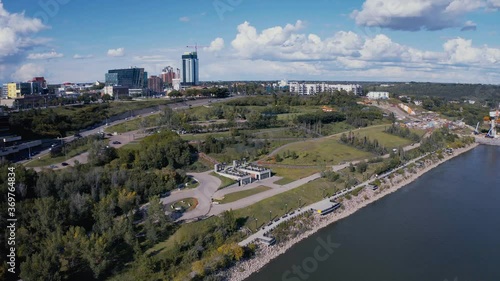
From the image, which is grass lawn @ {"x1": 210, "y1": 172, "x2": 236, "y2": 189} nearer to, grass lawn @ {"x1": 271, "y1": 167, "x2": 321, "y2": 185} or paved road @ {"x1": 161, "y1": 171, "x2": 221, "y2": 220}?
paved road @ {"x1": 161, "y1": 171, "x2": 221, "y2": 220}

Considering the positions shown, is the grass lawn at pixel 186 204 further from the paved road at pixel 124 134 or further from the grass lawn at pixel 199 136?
the grass lawn at pixel 199 136

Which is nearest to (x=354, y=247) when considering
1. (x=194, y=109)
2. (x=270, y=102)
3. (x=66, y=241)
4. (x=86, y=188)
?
(x=66, y=241)

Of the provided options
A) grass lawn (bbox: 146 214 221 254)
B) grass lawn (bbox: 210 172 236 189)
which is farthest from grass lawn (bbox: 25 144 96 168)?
grass lawn (bbox: 146 214 221 254)

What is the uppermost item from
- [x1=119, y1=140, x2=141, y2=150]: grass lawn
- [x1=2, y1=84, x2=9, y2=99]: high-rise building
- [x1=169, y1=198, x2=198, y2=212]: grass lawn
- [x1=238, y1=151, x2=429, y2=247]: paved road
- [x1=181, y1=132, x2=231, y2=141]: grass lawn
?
[x1=2, y1=84, x2=9, y2=99]: high-rise building

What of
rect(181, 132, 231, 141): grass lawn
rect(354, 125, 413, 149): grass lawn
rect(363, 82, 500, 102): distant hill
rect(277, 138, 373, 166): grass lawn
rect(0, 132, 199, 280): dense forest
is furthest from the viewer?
rect(363, 82, 500, 102): distant hill

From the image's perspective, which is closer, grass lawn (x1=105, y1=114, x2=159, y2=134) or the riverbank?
the riverbank

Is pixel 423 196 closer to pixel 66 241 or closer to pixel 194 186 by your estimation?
pixel 194 186
